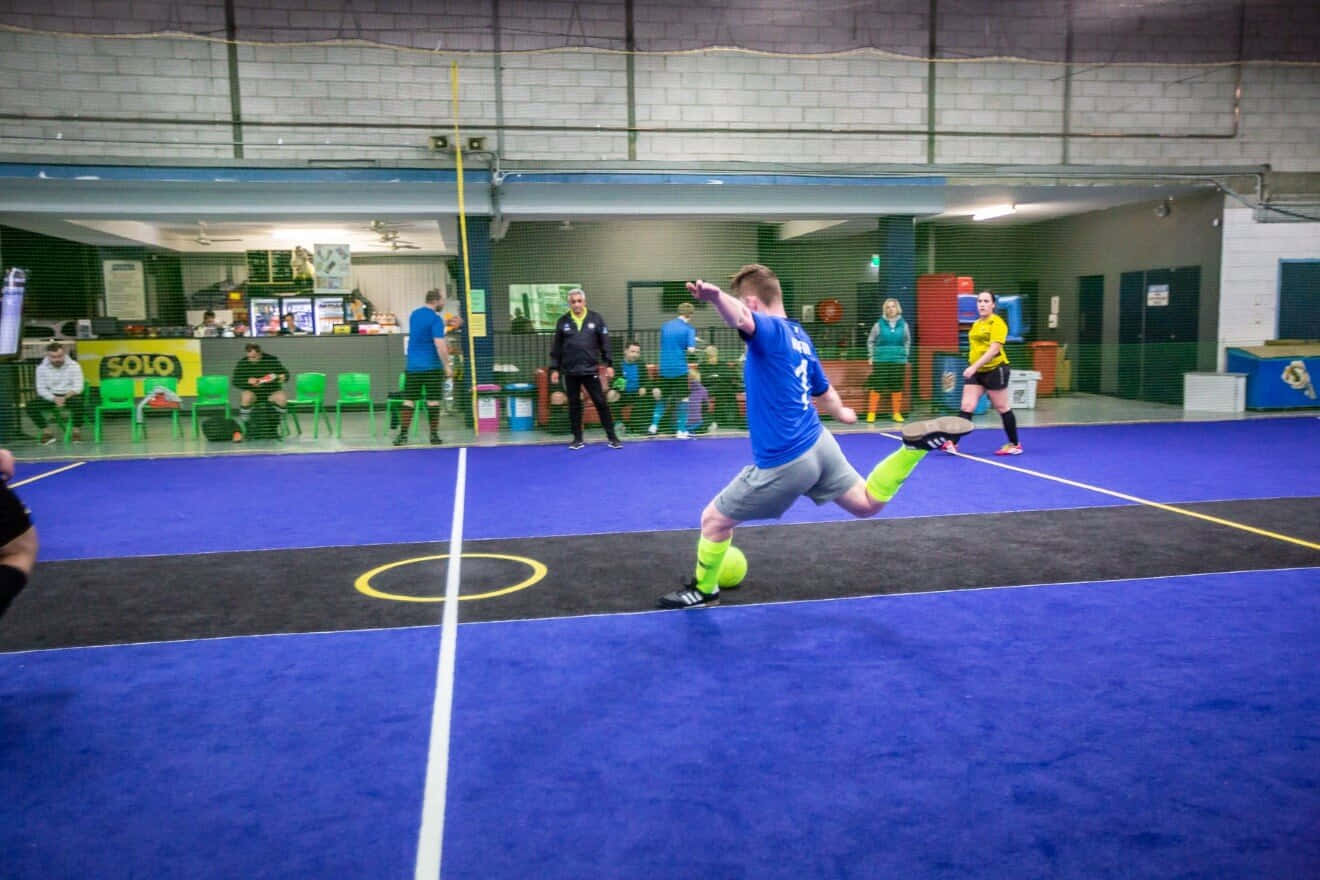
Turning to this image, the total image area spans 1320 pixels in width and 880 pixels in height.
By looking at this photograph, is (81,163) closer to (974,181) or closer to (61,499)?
(61,499)

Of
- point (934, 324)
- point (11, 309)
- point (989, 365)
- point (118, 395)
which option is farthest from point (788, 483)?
point (118, 395)

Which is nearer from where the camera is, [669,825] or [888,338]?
[669,825]

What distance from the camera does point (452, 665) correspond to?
4.54m

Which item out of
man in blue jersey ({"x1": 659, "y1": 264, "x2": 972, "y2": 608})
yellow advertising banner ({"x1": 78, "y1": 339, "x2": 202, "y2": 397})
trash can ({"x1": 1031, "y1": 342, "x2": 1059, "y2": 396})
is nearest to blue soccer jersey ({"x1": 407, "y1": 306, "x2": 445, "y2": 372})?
yellow advertising banner ({"x1": 78, "y1": 339, "x2": 202, "y2": 397})

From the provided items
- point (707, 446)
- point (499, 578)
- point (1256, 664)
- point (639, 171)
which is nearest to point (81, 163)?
point (639, 171)

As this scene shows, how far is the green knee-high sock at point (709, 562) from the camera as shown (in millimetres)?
5305

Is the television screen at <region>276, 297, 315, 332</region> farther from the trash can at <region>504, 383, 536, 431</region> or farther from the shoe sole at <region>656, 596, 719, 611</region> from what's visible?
the shoe sole at <region>656, 596, 719, 611</region>

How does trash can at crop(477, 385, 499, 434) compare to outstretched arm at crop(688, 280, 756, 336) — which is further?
trash can at crop(477, 385, 499, 434)

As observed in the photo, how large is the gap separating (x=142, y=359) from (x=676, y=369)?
9.74 m

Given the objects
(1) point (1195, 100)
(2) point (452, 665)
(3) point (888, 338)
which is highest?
(1) point (1195, 100)

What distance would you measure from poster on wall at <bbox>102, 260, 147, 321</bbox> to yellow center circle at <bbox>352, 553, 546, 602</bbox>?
1605 cm

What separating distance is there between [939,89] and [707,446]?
7.54 metres

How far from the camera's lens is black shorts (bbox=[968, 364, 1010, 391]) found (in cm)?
1093

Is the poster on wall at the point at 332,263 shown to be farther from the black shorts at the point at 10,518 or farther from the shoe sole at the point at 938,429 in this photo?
the shoe sole at the point at 938,429
